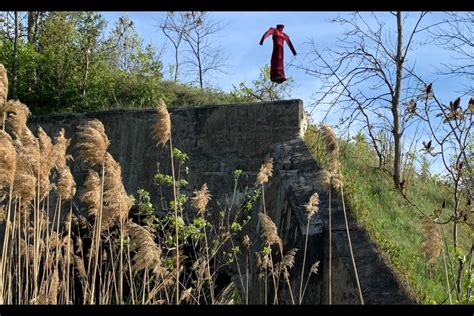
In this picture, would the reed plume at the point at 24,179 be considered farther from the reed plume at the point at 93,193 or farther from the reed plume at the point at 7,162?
the reed plume at the point at 93,193

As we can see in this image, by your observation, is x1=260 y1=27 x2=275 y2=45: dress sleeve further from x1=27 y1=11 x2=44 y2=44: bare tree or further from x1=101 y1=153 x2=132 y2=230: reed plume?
x1=27 y1=11 x2=44 y2=44: bare tree

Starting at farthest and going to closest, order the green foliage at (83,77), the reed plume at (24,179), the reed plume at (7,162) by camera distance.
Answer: the green foliage at (83,77) → the reed plume at (24,179) → the reed plume at (7,162)

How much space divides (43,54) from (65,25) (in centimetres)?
82

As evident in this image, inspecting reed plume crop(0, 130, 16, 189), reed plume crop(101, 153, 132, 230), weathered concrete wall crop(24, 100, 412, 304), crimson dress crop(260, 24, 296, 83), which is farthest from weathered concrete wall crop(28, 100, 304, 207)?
reed plume crop(0, 130, 16, 189)

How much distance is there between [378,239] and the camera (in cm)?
554

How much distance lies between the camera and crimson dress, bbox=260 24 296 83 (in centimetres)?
927

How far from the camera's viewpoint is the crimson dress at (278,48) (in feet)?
30.4


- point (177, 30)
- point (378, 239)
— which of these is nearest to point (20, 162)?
point (378, 239)

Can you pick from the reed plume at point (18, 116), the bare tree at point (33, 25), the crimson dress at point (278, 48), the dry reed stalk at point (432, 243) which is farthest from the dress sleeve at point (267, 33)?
the bare tree at point (33, 25)

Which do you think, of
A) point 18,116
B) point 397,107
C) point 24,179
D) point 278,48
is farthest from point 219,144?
point 24,179

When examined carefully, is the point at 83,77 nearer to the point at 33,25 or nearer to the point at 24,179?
the point at 33,25

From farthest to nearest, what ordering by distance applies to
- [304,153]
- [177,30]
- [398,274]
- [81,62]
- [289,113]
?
[177,30] < [81,62] < [289,113] < [304,153] < [398,274]

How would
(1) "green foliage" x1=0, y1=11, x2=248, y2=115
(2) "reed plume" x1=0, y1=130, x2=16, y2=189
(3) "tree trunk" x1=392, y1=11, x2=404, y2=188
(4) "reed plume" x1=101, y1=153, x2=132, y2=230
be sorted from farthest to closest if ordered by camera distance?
(1) "green foliage" x1=0, y1=11, x2=248, y2=115 → (3) "tree trunk" x1=392, y1=11, x2=404, y2=188 → (4) "reed plume" x1=101, y1=153, x2=132, y2=230 → (2) "reed plume" x1=0, y1=130, x2=16, y2=189
